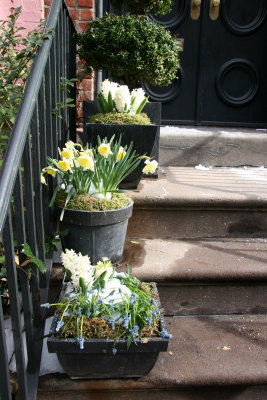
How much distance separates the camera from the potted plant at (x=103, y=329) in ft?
4.50

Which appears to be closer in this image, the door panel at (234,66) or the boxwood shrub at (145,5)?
the boxwood shrub at (145,5)

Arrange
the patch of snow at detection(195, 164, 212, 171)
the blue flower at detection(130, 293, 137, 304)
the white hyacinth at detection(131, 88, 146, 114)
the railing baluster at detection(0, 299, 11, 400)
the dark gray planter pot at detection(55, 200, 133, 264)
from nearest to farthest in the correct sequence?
1. the railing baluster at detection(0, 299, 11, 400)
2. the blue flower at detection(130, 293, 137, 304)
3. the dark gray planter pot at detection(55, 200, 133, 264)
4. the white hyacinth at detection(131, 88, 146, 114)
5. the patch of snow at detection(195, 164, 212, 171)

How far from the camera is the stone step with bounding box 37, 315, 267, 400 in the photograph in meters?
1.50

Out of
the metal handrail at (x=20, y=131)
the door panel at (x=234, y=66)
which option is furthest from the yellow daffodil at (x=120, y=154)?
the door panel at (x=234, y=66)

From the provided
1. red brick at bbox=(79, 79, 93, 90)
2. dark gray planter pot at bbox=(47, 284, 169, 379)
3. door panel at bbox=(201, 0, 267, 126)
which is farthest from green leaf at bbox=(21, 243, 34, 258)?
door panel at bbox=(201, 0, 267, 126)

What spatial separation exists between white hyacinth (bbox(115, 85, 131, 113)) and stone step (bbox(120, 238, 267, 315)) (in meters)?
0.91

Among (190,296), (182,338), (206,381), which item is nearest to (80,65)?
(190,296)

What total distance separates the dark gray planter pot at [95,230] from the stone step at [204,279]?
0.14 metres

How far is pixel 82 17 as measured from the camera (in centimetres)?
297

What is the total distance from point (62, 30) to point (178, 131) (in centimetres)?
126

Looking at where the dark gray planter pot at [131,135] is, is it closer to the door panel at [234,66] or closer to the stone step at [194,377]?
the stone step at [194,377]

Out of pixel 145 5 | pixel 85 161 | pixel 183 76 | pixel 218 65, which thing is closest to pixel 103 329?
pixel 85 161

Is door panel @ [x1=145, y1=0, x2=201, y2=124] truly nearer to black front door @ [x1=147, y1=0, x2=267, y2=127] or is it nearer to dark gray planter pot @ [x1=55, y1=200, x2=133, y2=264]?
black front door @ [x1=147, y1=0, x2=267, y2=127]

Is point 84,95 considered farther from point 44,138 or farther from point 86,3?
point 44,138
